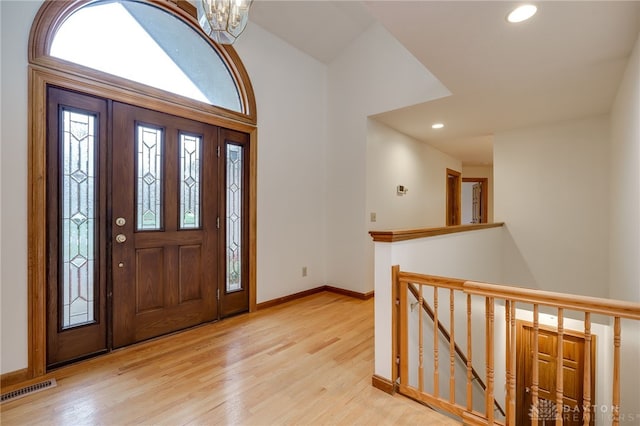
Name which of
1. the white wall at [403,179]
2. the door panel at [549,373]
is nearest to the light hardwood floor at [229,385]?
the white wall at [403,179]

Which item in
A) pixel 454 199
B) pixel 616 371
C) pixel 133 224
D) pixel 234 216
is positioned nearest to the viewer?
pixel 616 371

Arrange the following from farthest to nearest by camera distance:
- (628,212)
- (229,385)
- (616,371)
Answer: (628,212) < (229,385) < (616,371)

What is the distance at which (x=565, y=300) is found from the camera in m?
1.41

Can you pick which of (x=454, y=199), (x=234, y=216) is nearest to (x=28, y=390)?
(x=234, y=216)

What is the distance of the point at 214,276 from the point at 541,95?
12.5ft

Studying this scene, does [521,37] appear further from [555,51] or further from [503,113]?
[503,113]

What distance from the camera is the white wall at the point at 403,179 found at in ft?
13.7

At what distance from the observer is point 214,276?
124 inches

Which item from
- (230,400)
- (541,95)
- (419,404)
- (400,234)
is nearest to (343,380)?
(419,404)

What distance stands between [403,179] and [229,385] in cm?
378

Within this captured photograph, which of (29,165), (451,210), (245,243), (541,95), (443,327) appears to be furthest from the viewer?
(451,210)

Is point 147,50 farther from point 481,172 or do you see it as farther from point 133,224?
point 481,172

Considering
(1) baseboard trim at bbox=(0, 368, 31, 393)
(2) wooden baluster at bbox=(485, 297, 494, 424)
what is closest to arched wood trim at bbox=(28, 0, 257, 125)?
(1) baseboard trim at bbox=(0, 368, 31, 393)

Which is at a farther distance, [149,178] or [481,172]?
[481,172]
